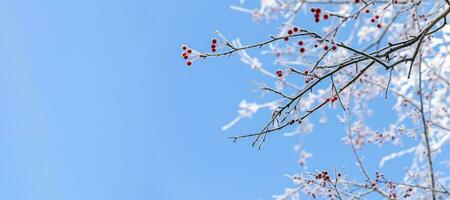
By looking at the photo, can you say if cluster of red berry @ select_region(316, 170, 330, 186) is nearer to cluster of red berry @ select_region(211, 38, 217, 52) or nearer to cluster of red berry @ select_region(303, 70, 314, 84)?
cluster of red berry @ select_region(303, 70, 314, 84)

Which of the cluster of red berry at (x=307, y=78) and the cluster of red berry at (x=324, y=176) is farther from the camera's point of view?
the cluster of red berry at (x=324, y=176)

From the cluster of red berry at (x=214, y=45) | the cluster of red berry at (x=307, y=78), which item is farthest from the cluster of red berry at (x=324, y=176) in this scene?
the cluster of red berry at (x=214, y=45)

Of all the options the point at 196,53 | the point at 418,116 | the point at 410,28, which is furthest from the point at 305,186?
the point at 196,53

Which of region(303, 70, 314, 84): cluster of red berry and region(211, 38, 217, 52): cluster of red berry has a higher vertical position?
region(211, 38, 217, 52): cluster of red berry

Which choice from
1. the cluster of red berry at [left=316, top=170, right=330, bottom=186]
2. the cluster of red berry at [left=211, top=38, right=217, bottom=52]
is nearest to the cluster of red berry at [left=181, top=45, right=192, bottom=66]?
the cluster of red berry at [left=211, top=38, right=217, bottom=52]

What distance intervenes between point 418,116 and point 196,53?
286 centimetres

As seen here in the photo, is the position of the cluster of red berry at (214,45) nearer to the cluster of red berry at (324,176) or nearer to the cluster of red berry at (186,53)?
the cluster of red berry at (186,53)

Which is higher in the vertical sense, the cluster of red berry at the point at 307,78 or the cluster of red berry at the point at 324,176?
the cluster of red berry at the point at 324,176

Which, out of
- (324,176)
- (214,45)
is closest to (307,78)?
(214,45)

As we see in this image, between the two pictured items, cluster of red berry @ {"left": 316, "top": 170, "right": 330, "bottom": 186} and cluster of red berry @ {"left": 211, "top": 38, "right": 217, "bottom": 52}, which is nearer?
cluster of red berry @ {"left": 211, "top": 38, "right": 217, "bottom": 52}

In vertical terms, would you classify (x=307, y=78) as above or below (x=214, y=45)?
below

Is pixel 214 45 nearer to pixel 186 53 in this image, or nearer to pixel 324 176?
pixel 186 53

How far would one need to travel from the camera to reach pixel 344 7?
5023 mm

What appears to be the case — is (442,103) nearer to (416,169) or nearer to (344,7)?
(416,169)
